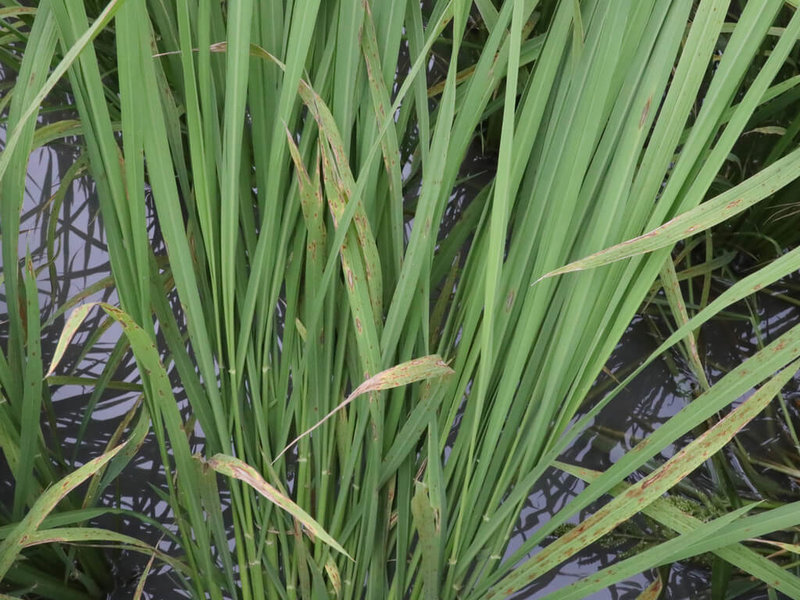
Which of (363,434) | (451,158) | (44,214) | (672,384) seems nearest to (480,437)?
(363,434)

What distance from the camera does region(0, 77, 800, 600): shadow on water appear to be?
72 centimetres

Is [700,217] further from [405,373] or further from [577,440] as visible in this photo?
[577,440]

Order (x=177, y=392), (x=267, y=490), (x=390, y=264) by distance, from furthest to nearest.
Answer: (x=177, y=392)
(x=390, y=264)
(x=267, y=490)

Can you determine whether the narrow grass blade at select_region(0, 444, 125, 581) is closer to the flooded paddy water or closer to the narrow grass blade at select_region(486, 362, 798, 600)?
the flooded paddy water

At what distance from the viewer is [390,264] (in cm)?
57

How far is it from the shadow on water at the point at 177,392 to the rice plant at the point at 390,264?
0.42ft

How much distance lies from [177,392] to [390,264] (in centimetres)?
32

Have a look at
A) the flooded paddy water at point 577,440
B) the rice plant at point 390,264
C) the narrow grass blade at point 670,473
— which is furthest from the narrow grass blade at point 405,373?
the flooded paddy water at point 577,440

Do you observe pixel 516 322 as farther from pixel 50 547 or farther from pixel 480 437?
pixel 50 547

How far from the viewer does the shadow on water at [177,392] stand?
72cm

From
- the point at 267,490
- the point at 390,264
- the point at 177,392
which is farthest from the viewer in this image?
the point at 177,392

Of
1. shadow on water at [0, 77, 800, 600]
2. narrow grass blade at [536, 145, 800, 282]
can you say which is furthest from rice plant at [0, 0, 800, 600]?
shadow on water at [0, 77, 800, 600]

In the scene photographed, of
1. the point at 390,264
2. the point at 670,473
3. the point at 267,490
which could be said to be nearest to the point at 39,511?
the point at 267,490

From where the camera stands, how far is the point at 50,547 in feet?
2.17
